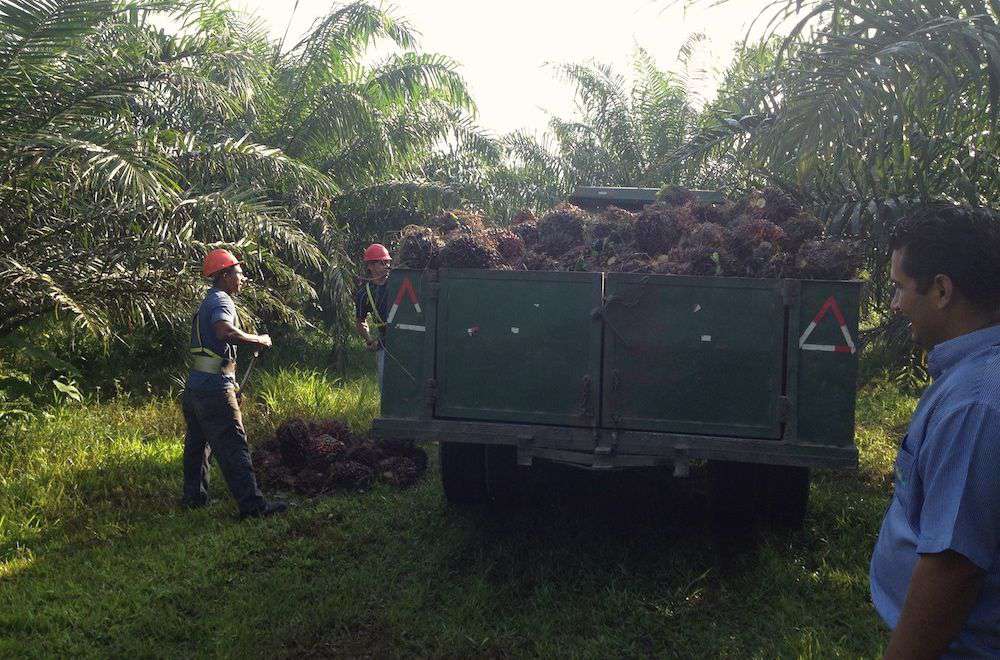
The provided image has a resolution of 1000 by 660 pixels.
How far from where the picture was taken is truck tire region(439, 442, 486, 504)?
17.2 feet

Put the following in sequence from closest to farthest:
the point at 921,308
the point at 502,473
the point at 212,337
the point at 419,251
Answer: the point at 921,308, the point at 419,251, the point at 502,473, the point at 212,337

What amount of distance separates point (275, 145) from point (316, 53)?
4.78ft

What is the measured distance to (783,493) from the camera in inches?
190

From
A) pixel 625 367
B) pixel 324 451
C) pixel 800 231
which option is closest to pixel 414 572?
pixel 625 367

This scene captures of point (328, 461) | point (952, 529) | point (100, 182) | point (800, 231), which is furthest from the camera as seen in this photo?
point (328, 461)

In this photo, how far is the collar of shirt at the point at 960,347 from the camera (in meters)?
1.52

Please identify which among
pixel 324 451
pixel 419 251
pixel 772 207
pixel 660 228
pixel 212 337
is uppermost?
pixel 772 207

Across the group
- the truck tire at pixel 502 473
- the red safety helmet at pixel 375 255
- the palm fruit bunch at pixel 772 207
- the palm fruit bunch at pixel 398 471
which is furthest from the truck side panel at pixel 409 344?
the red safety helmet at pixel 375 255

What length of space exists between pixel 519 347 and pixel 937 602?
3201 mm

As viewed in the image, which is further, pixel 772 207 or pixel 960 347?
pixel 772 207

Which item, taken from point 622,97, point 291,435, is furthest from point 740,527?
point 622,97

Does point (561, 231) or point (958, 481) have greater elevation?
point (561, 231)

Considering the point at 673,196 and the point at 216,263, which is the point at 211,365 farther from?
the point at 673,196

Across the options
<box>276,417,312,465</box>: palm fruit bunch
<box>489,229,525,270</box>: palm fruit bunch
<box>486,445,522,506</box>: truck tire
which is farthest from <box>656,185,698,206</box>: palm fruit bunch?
<box>276,417,312,465</box>: palm fruit bunch
